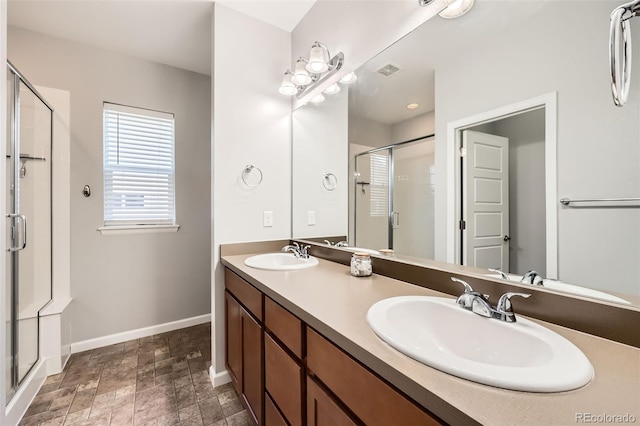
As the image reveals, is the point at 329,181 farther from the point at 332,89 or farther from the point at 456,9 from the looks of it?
the point at 456,9

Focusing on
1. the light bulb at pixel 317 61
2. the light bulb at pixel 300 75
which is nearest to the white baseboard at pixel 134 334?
the light bulb at pixel 300 75

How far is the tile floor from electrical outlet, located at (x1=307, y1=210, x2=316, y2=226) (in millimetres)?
1249

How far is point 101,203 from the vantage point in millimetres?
2316

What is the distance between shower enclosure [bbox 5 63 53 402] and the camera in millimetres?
1604

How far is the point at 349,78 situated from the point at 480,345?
1566mm

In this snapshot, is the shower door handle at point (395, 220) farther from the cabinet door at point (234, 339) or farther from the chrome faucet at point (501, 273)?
the cabinet door at point (234, 339)

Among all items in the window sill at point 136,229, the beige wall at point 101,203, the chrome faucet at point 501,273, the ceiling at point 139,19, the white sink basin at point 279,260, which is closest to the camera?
the chrome faucet at point 501,273

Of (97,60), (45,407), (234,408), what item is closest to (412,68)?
(234,408)

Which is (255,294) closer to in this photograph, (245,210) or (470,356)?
(245,210)

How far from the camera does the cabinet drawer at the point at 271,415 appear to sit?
A: 1058 millimetres

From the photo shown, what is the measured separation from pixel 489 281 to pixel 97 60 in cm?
327

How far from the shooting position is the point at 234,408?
5.22 feet

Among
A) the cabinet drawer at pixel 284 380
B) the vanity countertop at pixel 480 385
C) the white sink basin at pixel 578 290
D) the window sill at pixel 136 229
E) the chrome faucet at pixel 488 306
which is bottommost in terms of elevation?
the cabinet drawer at pixel 284 380

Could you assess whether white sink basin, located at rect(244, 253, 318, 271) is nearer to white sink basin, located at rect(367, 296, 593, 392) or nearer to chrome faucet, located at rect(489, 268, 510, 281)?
white sink basin, located at rect(367, 296, 593, 392)
